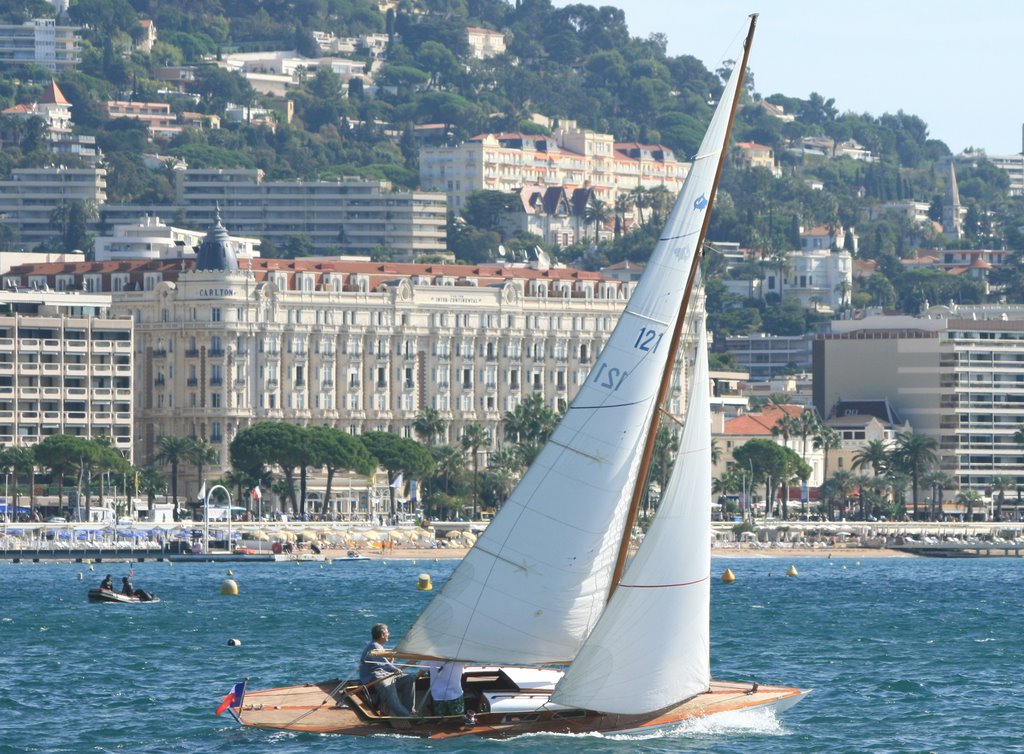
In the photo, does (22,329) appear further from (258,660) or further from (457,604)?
(457,604)

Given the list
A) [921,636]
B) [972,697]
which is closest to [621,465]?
[972,697]

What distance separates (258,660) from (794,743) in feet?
78.8

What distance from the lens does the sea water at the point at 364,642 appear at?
176 feet

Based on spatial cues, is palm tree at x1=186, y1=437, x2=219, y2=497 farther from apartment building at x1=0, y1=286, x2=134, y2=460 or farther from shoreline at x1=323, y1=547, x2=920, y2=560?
shoreline at x1=323, y1=547, x2=920, y2=560

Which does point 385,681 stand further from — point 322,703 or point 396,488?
point 396,488

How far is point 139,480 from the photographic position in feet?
609

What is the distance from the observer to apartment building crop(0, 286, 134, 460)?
19325cm

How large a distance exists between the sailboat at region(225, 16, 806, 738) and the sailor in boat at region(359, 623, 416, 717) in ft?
1.13

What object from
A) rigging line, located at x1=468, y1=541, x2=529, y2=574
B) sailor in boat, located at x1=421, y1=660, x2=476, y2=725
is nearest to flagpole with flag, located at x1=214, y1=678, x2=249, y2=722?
sailor in boat, located at x1=421, y1=660, x2=476, y2=725

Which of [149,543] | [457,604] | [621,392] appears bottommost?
[149,543]

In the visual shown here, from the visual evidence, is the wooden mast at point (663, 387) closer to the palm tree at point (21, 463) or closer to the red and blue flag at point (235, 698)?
the red and blue flag at point (235, 698)

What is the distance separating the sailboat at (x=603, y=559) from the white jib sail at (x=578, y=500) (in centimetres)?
3

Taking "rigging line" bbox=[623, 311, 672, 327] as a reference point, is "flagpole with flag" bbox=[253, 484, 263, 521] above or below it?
below

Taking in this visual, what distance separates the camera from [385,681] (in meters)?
51.3
